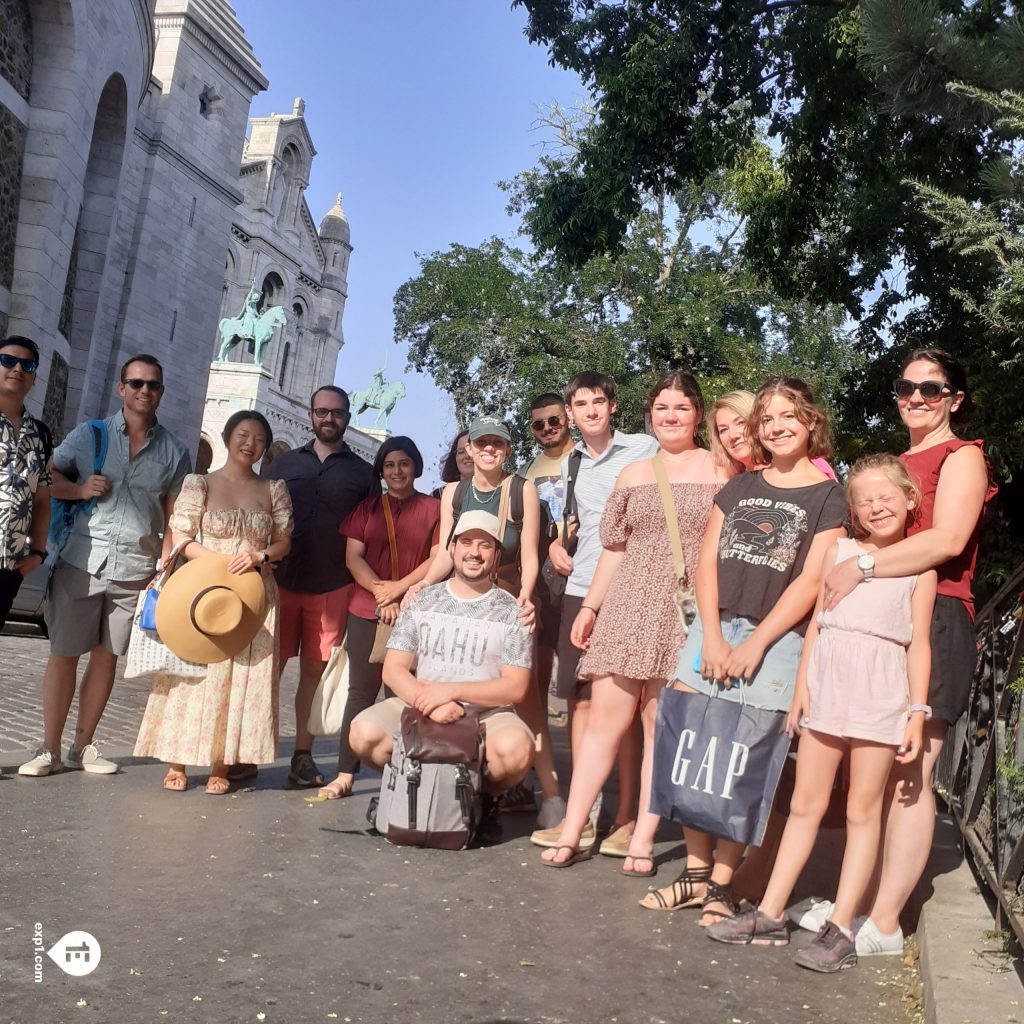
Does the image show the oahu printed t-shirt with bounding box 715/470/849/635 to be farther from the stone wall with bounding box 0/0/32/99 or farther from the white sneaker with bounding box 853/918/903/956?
the stone wall with bounding box 0/0/32/99

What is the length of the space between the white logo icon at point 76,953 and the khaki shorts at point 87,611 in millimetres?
2787

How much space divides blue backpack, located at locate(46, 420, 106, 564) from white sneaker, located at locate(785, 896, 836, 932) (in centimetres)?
398

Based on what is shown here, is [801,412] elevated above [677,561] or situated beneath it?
elevated above

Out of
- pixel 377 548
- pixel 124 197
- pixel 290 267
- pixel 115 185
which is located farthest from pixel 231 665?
pixel 290 267

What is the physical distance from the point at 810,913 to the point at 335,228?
66709 millimetres

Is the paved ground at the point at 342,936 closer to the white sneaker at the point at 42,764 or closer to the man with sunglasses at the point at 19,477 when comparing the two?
the white sneaker at the point at 42,764

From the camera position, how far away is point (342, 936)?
4.11 metres

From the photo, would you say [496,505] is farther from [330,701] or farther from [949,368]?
[949,368]

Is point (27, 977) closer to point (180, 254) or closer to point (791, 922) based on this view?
point (791, 922)

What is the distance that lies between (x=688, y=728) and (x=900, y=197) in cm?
940

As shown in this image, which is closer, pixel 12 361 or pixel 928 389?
pixel 928 389

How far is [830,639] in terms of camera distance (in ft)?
14.3

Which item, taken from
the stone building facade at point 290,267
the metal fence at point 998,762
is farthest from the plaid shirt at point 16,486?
the stone building facade at point 290,267
